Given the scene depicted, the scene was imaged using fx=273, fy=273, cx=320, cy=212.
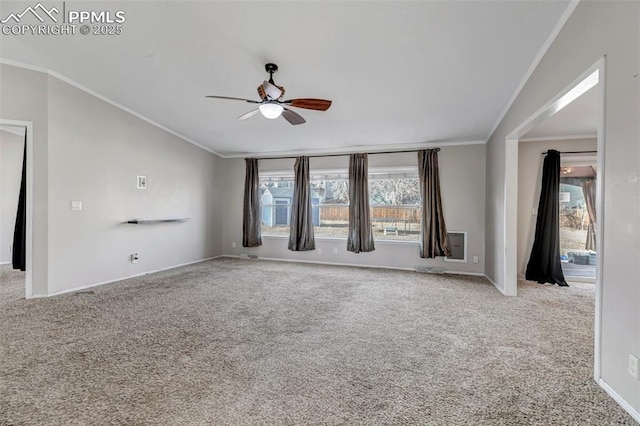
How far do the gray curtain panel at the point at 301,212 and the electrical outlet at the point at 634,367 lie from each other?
4.92 metres

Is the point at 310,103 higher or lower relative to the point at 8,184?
higher

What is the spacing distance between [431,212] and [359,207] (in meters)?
1.39

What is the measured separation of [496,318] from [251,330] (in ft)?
8.63

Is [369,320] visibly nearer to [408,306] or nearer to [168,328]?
[408,306]

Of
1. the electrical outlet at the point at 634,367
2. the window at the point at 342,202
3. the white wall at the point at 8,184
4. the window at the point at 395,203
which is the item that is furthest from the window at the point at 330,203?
the white wall at the point at 8,184

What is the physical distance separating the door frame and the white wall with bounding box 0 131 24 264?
857 centimetres

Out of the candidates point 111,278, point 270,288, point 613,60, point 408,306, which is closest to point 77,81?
point 111,278

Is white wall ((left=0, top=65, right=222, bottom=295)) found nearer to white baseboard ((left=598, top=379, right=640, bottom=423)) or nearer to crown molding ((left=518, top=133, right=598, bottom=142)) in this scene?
white baseboard ((left=598, top=379, right=640, bottom=423))

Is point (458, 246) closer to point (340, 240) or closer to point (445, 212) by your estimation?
point (445, 212)

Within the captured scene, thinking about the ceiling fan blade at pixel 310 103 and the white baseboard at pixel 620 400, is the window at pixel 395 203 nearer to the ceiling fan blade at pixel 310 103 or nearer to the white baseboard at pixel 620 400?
the ceiling fan blade at pixel 310 103

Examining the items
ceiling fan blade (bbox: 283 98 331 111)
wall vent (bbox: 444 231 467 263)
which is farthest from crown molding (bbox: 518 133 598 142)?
ceiling fan blade (bbox: 283 98 331 111)

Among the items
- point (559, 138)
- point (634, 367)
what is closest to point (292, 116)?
point (634, 367)

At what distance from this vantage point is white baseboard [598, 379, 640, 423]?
151cm

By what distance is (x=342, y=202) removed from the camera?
609 cm
